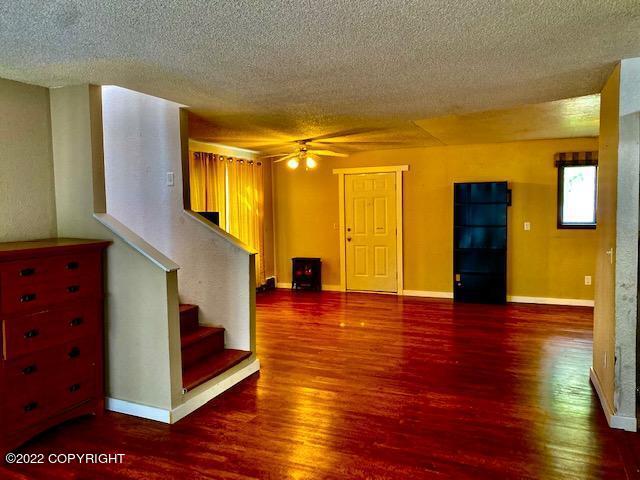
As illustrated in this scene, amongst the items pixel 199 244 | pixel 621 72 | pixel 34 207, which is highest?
pixel 621 72

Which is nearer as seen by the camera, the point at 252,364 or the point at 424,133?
the point at 252,364

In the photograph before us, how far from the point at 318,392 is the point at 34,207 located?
238cm

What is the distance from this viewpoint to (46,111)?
3.11 metres

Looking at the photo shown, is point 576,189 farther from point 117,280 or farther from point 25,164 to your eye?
point 25,164

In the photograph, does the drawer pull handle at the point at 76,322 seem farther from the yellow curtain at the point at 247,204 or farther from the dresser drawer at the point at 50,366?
the yellow curtain at the point at 247,204

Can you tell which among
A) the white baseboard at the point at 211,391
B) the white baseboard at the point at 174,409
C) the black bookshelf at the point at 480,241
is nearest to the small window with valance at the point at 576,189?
the black bookshelf at the point at 480,241

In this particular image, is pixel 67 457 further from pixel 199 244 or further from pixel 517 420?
pixel 517 420

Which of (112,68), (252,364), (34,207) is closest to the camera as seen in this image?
(112,68)

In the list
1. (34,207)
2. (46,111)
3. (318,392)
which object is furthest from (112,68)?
(318,392)

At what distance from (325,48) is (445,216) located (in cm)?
476

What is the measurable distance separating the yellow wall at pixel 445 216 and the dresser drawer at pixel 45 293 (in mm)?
4871

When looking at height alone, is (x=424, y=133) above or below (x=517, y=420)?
above

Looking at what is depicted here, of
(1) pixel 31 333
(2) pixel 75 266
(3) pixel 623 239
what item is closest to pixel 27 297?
(1) pixel 31 333

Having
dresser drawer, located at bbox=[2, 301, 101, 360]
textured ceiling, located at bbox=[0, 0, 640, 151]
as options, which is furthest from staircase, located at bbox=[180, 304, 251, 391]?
textured ceiling, located at bbox=[0, 0, 640, 151]
